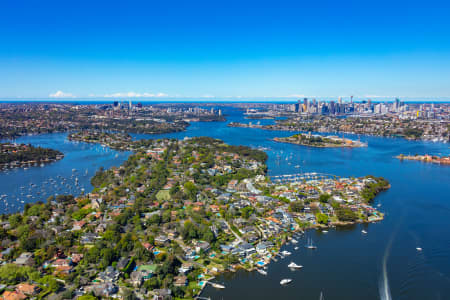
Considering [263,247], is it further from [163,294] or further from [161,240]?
[163,294]

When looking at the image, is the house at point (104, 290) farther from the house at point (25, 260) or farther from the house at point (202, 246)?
the house at point (202, 246)

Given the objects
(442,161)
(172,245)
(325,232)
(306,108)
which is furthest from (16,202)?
(306,108)

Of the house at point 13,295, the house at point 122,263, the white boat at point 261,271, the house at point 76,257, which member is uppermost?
the house at point 122,263

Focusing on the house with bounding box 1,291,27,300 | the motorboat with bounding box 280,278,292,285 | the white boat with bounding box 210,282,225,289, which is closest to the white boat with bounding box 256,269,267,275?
the motorboat with bounding box 280,278,292,285

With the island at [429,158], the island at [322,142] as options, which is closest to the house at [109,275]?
the island at [429,158]

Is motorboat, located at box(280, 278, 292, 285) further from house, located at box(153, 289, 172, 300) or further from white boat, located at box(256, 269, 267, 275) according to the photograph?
house, located at box(153, 289, 172, 300)

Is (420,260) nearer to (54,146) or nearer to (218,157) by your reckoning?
(218,157)
